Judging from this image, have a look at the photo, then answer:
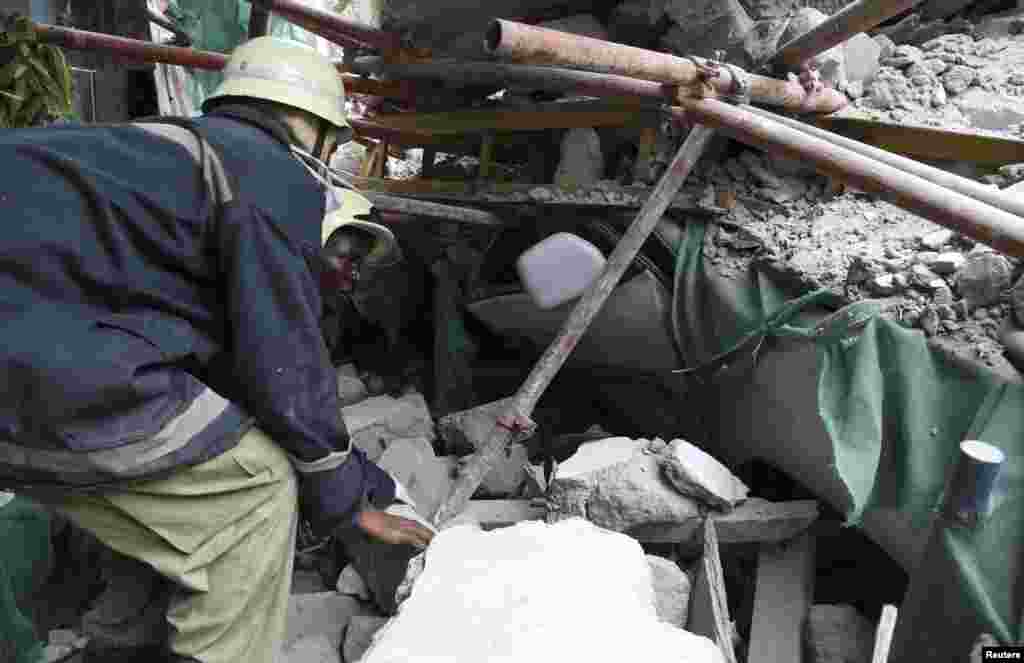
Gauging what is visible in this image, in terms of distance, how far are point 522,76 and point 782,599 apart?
2.48 m

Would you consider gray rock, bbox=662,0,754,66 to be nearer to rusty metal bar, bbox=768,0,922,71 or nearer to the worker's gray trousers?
rusty metal bar, bbox=768,0,922,71

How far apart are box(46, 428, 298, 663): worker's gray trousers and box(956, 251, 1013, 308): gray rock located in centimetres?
219

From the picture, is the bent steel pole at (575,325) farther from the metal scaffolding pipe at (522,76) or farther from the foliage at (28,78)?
the foliage at (28,78)

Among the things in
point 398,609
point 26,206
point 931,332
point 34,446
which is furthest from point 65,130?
point 931,332

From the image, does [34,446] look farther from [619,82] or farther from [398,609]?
[619,82]

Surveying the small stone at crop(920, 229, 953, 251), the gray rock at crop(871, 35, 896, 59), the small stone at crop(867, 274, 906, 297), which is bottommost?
the small stone at crop(867, 274, 906, 297)

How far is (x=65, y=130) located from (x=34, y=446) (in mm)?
775

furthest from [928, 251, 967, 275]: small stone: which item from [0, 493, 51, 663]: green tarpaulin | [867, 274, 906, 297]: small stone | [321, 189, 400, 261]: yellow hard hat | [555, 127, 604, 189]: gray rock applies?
[0, 493, 51, 663]: green tarpaulin

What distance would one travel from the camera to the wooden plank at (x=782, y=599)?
2.42m

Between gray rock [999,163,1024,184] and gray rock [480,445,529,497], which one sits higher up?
gray rock [999,163,1024,184]

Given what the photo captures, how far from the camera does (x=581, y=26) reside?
369 centimetres

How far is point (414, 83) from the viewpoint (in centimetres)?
438

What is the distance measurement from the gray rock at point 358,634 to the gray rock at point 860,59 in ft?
10.7

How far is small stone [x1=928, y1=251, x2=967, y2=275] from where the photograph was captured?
224cm
